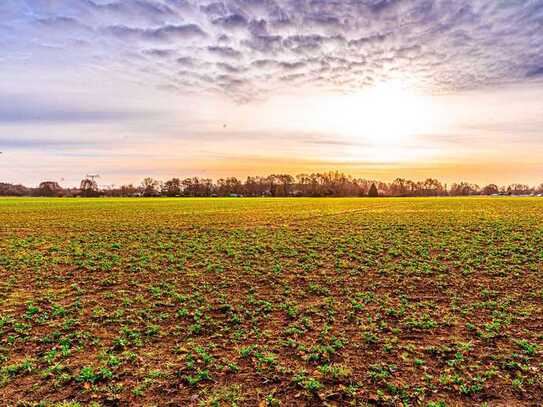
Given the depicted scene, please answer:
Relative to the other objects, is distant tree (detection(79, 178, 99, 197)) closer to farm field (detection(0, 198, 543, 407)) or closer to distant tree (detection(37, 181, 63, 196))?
distant tree (detection(37, 181, 63, 196))

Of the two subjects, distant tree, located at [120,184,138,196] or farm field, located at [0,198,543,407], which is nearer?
farm field, located at [0,198,543,407]

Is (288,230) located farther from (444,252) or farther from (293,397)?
(293,397)

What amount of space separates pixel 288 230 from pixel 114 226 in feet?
55.5

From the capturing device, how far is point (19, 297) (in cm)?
1345

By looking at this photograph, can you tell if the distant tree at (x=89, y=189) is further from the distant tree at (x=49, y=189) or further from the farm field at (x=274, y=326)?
the farm field at (x=274, y=326)

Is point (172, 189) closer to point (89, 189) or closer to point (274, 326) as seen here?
point (89, 189)

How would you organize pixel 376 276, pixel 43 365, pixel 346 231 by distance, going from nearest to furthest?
pixel 43 365 → pixel 376 276 → pixel 346 231

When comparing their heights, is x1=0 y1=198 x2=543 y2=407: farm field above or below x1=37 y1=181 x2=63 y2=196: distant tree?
below

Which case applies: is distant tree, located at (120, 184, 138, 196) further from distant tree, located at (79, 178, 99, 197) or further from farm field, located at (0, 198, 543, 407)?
farm field, located at (0, 198, 543, 407)

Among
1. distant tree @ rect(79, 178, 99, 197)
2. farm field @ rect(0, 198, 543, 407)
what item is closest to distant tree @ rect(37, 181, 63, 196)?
distant tree @ rect(79, 178, 99, 197)

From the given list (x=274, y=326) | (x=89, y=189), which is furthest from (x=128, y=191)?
(x=274, y=326)

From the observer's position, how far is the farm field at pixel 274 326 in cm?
767

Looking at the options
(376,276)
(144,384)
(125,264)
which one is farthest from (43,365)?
(376,276)

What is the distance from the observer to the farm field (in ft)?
25.2
